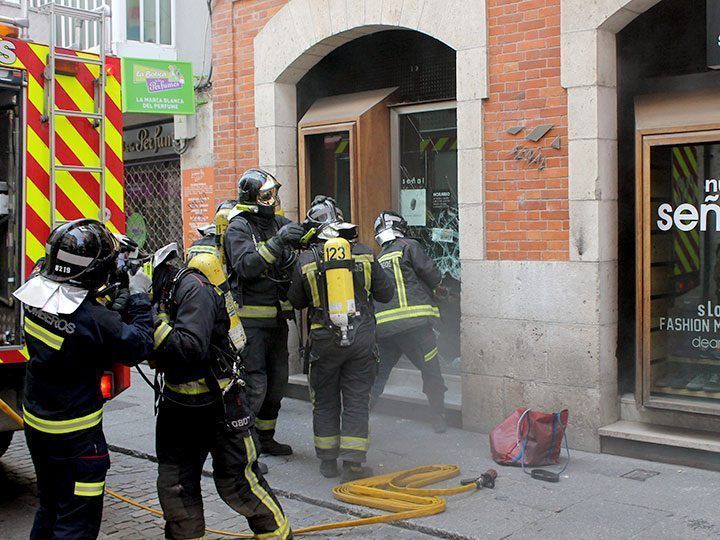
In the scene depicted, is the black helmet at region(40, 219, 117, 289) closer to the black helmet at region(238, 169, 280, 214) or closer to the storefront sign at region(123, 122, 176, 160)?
the black helmet at region(238, 169, 280, 214)

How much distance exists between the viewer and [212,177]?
1022 cm

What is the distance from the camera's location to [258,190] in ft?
21.0

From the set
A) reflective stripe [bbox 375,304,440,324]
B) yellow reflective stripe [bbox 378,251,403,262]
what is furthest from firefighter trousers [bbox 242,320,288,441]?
yellow reflective stripe [bbox 378,251,403,262]

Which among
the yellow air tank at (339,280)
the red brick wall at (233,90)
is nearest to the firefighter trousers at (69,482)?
the yellow air tank at (339,280)

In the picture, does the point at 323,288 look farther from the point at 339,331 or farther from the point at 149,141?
→ the point at 149,141

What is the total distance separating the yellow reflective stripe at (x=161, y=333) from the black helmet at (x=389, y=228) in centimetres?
348

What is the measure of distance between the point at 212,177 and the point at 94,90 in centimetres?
442

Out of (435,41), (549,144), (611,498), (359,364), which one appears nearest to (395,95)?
(435,41)

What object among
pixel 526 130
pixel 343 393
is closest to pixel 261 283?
pixel 343 393

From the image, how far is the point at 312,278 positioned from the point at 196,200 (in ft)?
15.5

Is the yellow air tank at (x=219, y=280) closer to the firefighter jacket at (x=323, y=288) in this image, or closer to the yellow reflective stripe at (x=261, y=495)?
the yellow reflective stripe at (x=261, y=495)

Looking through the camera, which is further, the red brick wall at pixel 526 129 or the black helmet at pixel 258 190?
the red brick wall at pixel 526 129

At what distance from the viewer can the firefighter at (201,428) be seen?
4.50m

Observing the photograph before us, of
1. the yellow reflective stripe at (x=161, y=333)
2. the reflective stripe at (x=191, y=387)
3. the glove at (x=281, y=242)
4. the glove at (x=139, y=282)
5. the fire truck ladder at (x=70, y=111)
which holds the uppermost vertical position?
the fire truck ladder at (x=70, y=111)
